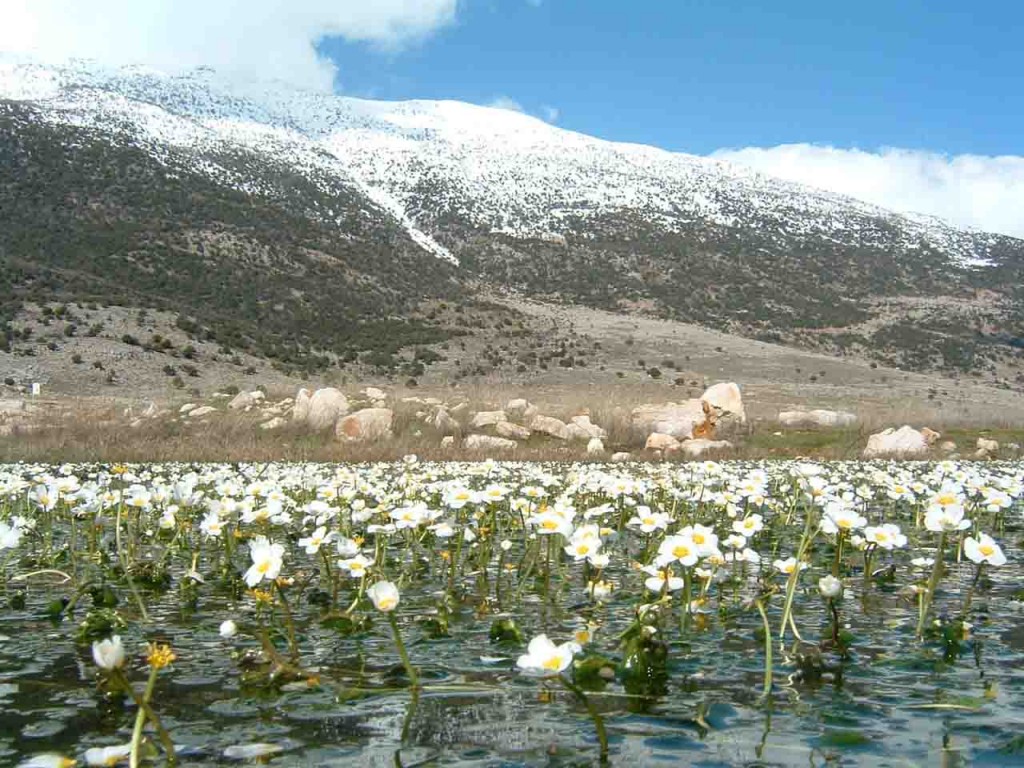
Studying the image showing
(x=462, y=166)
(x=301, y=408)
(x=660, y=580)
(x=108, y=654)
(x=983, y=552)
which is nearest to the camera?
(x=108, y=654)

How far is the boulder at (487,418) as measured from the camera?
77.6ft

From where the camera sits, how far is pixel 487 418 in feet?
78.9

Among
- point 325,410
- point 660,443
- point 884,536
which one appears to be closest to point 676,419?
point 660,443

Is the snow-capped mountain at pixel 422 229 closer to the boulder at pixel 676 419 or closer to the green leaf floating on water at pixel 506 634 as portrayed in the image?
the boulder at pixel 676 419

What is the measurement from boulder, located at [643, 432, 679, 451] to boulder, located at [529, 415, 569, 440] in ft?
7.42

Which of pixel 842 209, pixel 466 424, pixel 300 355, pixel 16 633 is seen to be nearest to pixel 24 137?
pixel 300 355

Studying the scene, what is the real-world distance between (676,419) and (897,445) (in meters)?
5.85

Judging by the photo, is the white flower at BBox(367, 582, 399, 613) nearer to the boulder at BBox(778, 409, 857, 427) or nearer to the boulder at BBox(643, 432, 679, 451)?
the boulder at BBox(643, 432, 679, 451)

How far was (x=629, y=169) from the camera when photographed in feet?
412

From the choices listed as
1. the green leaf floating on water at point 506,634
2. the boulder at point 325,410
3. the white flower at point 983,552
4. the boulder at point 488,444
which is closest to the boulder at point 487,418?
the boulder at point 488,444

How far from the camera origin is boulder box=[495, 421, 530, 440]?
74.3 feet

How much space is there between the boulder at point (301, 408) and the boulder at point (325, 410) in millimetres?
95

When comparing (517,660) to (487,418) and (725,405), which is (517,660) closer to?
(487,418)

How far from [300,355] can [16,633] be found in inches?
1882
